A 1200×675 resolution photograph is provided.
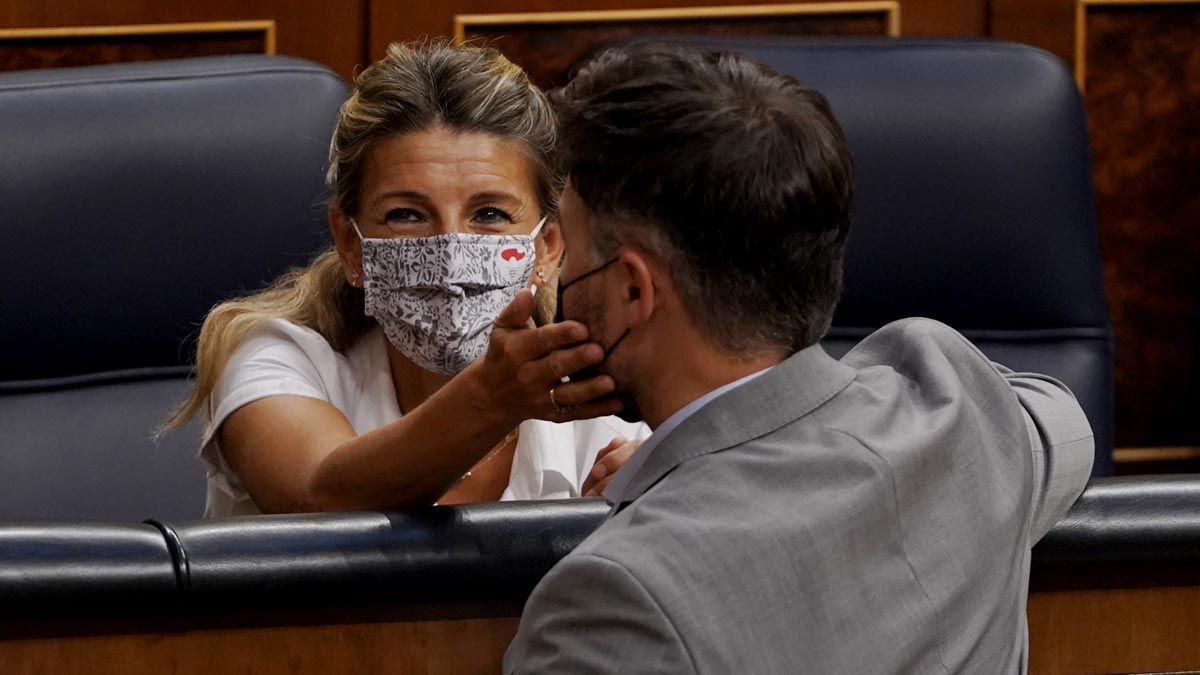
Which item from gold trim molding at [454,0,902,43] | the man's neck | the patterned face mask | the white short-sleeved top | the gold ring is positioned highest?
gold trim molding at [454,0,902,43]

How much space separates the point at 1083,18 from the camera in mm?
2742

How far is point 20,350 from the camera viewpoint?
208 cm

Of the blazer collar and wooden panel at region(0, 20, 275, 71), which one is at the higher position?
wooden panel at region(0, 20, 275, 71)

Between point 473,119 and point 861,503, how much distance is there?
3.12 ft

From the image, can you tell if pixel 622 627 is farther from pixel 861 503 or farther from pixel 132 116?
pixel 132 116

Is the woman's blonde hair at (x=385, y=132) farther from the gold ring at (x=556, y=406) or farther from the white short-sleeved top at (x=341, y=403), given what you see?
the gold ring at (x=556, y=406)

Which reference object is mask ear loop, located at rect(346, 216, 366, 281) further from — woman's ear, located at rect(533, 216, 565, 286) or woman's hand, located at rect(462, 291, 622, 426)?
woman's hand, located at rect(462, 291, 622, 426)

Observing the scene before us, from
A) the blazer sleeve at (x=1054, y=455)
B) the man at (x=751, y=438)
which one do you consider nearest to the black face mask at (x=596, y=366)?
the man at (x=751, y=438)

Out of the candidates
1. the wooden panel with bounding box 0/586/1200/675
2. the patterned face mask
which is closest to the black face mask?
the wooden panel with bounding box 0/586/1200/675

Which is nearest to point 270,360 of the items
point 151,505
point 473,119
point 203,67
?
point 473,119

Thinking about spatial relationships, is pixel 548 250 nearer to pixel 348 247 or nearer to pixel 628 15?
pixel 348 247

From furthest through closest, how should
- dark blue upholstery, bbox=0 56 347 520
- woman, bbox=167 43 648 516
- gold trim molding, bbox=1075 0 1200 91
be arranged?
gold trim molding, bbox=1075 0 1200 91
dark blue upholstery, bbox=0 56 347 520
woman, bbox=167 43 648 516

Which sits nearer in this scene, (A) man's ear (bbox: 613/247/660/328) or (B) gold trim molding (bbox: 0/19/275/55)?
(A) man's ear (bbox: 613/247/660/328)

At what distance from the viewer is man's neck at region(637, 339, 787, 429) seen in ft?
3.44
